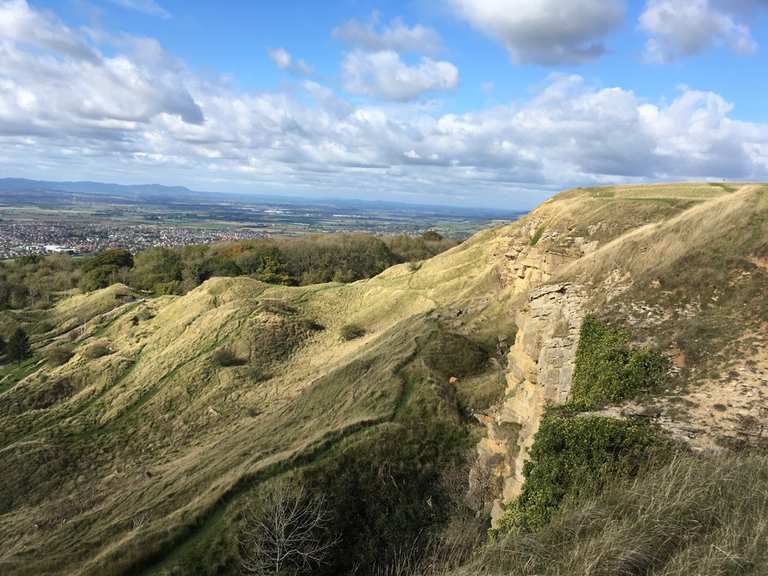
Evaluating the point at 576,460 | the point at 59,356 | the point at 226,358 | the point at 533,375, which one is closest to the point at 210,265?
the point at 59,356

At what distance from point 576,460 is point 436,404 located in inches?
375

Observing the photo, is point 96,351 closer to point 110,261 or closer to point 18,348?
point 18,348

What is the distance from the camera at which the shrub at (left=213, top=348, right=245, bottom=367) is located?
3116 cm

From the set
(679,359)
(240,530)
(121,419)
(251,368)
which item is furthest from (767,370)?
(121,419)

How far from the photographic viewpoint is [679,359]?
10.6 meters

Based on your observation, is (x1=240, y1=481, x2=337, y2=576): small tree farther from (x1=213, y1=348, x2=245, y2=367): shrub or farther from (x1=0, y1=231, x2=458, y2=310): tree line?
(x1=0, y1=231, x2=458, y2=310): tree line

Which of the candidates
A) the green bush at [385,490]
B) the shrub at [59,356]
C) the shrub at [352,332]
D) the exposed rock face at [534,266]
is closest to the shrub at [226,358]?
the shrub at [352,332]

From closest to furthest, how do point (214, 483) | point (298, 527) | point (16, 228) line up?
point (298, 527) → point (214, 483) → point (16, 228)

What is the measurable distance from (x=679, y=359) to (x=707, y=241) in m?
5.46

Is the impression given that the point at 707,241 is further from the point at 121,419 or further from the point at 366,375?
the point at 121,419

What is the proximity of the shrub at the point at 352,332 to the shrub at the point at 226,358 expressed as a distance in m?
6.90

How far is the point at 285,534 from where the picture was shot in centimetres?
1283

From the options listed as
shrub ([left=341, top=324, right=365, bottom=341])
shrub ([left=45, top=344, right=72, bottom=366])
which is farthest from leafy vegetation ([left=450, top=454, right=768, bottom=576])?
shrub ([left=45, top=344, right=72, bottom=366])

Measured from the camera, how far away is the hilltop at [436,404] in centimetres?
1006
